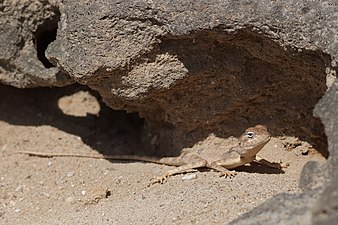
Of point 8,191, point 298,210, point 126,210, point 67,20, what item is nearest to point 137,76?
point 67,20

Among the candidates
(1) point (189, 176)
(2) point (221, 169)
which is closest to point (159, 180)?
(1) point (189, 176)

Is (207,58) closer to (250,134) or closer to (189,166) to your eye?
(250,134)

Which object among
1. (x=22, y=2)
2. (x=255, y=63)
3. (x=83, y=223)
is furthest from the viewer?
(x=22, y=2)

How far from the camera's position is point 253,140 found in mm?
4555

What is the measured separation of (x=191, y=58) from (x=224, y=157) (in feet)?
3.10

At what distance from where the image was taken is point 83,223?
4121 millimetres

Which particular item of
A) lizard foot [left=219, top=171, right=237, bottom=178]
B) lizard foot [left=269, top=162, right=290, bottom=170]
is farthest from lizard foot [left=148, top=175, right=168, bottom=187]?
lizard foot [left=269, top=162, right=290, bottom=170]

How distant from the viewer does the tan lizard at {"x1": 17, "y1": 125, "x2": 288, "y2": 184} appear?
15.0 feet

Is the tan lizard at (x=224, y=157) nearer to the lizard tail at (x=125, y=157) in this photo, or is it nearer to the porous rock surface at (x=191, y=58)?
the lizard tail at (x=125, y=157)

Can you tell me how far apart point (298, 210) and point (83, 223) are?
65.9 inches

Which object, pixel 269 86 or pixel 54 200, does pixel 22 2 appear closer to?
pixel 54 200

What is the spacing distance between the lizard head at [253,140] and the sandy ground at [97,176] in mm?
177

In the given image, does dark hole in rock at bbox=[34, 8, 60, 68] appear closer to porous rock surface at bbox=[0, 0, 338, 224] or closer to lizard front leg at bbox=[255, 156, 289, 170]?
porous rock surface at bbox=[0, 0, 338, 224]

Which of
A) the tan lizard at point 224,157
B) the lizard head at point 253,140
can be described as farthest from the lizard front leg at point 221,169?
the lizard head at point 253,140
